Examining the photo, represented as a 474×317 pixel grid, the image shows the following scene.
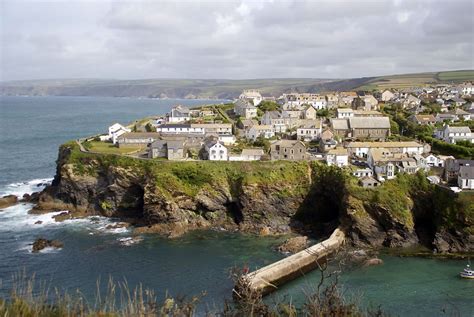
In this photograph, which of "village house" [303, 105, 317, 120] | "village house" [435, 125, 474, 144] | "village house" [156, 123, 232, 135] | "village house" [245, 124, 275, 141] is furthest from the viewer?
"village house" [303, 105, 317, 120]

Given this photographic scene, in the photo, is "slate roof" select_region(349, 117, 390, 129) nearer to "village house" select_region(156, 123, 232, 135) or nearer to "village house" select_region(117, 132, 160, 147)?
"village house" select_region(156, 123, 232, 135)

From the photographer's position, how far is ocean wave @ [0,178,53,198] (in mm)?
60125

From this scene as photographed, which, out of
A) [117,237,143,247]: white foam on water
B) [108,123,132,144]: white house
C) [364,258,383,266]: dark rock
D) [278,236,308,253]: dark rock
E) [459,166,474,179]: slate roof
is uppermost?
[108,123,132,144]: white house

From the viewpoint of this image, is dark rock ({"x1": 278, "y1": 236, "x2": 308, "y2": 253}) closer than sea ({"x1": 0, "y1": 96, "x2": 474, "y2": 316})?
No

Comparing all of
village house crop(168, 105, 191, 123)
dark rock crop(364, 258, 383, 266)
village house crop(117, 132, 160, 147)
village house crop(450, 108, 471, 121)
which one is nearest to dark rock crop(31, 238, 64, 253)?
village house crop(117, 132, 160, 147)

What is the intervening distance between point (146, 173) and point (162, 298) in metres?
21.3

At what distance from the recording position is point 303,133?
66000 millimetres

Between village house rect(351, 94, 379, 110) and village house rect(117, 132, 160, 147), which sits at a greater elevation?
village house rect(351, 94, 379, 110)

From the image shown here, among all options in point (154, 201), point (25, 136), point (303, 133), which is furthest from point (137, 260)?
point (25, 136)

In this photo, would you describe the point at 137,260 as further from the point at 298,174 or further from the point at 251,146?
the point at 251,146

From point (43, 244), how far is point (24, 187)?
2476 cm

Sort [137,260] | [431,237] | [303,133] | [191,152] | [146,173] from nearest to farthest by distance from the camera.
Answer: [137,260]
[431,237]
[146,173]
[191,152]
[303,133]

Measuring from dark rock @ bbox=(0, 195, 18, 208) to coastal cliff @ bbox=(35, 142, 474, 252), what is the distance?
3489 mm

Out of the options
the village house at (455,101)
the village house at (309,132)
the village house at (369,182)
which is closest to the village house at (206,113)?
the village house at (309,132)
